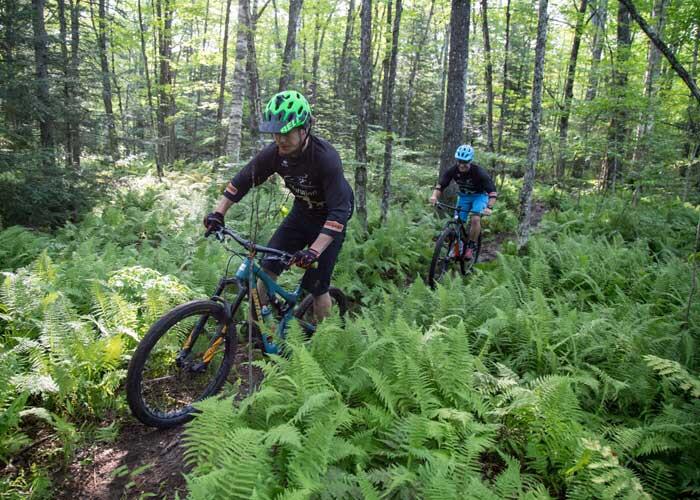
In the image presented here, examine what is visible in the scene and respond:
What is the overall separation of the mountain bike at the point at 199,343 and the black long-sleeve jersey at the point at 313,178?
63cm

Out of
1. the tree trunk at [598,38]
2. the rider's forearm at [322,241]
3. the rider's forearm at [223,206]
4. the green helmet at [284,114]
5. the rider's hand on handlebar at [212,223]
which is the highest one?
the tree trunk at [598,38]

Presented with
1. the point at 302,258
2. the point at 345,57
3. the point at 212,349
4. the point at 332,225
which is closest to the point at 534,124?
the point at 332,225

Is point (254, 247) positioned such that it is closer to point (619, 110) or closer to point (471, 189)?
point (471, 189)

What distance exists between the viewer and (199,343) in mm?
4266

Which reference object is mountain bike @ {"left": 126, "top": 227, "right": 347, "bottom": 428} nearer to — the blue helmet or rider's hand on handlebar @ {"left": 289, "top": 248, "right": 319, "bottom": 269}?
rider's hand on handlebar @ {"left": 289, "top": 248, "right": 319, "bottom": 269}

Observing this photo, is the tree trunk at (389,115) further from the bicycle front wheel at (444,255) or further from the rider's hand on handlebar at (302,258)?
the rider's hand on handlebar at (302,258)

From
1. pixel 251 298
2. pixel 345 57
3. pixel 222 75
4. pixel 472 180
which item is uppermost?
pixel 345 57

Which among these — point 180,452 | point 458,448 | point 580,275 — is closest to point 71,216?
point 180,452

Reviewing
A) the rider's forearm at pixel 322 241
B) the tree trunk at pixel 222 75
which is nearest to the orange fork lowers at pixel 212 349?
the rider's forearm at pixel 322 241

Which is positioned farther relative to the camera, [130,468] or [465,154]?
[465,154]

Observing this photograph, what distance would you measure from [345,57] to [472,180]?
68.9 feet

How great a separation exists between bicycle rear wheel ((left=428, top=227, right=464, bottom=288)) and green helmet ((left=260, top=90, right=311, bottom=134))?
15.5 ft

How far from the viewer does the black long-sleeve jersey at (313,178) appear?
Result: 4.32m

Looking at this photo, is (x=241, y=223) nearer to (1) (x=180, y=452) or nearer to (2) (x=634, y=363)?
(1) (x=180, y=452)
